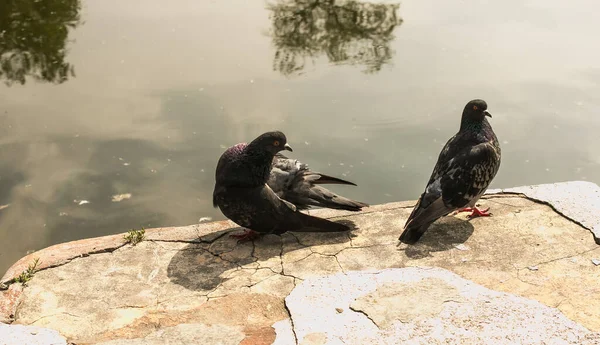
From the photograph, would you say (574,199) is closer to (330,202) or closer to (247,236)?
(330,202)

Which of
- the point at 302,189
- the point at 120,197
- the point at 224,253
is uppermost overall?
the point at 302,189

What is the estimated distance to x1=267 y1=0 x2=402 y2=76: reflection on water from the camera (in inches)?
428

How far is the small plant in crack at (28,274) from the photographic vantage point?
4672 millimetres

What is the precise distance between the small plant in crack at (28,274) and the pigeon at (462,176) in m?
2.65

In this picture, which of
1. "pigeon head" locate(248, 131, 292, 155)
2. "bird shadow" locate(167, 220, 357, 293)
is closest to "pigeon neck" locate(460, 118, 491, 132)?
"bird shadow" locate(167, 220, 357, 293)

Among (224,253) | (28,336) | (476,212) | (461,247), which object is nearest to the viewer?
(28,336)

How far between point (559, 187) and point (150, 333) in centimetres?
374

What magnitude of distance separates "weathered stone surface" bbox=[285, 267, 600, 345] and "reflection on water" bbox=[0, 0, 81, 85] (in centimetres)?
A: 711

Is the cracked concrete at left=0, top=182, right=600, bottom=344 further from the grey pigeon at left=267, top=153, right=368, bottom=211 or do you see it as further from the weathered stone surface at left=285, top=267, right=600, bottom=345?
the grey pigeon at left=267, top=153, right=368, bottom=211

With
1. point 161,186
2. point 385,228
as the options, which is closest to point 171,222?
point 161,186

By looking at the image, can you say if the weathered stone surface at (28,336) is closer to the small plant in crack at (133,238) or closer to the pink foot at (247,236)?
the small plant in crack at (133,238)

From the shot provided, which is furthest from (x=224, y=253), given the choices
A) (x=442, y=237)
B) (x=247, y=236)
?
(x=442, y=237)

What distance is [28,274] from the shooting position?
473 centimetres

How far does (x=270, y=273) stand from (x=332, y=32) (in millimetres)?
8180
